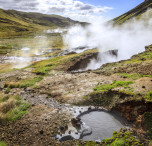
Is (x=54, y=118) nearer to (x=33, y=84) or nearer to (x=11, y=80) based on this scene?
(x=33, y=84)

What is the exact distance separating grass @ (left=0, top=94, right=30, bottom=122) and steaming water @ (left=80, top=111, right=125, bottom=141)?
747 centimetres

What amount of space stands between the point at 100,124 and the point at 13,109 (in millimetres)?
10668

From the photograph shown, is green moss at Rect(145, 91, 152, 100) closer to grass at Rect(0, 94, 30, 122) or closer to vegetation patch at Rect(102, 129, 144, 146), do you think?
vegetation patch at Rect(102, 129, 144, 146)

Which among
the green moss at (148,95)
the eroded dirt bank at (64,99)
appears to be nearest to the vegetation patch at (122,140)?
the eroded dirt bank at (64,99)

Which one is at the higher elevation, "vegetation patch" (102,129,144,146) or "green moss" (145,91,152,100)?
"green moss" (145,91,152,100)

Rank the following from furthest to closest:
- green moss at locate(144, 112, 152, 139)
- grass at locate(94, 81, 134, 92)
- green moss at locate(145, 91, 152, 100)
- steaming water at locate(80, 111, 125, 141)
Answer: grass at locate(94, 81, 134, 92)
green moss at locate(145, 91, 152, 100)
steaming water at locate(80, 111, 125, 141)
green moss at locate(144, 112, 152, 139)

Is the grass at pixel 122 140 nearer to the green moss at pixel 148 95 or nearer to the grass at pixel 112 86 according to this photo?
the green moss at pixel 148 95

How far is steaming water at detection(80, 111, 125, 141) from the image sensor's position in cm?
1420

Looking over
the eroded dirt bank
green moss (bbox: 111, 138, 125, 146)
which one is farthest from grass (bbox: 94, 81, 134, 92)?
green moss (bbox: 111, 138, 125, 146)

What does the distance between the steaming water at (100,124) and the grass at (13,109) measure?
747 centimetres

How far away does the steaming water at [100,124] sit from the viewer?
1420cm

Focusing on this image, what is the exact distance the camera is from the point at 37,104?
20719 mm

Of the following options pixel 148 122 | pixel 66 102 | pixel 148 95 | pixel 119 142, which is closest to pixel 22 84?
pixel 66 102

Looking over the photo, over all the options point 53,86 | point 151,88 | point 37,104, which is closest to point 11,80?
point 53,86
